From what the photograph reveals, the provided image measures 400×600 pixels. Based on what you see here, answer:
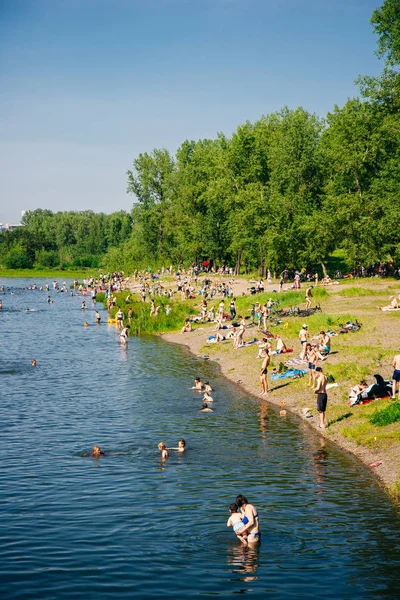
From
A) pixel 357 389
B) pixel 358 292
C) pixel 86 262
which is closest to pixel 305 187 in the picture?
pixel 358 292

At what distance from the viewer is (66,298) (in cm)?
11381

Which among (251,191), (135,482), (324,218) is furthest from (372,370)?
(251,191)

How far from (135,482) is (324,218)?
182ft

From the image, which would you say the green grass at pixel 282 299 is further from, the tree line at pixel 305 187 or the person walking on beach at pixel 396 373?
the person walking on beach at pixel 396 373

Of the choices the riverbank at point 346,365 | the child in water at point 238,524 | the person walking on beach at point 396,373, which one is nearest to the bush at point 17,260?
the riverbank at point 346,365

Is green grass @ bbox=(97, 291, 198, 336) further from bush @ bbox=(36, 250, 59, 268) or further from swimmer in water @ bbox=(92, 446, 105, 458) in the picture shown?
bush @ bbox=(36, 250, 59, 268)

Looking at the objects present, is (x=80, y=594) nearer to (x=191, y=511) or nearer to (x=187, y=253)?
(x=191, y=511)

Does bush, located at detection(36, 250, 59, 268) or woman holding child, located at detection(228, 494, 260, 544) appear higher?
bush, located at detection(36, 250, 59, 268)

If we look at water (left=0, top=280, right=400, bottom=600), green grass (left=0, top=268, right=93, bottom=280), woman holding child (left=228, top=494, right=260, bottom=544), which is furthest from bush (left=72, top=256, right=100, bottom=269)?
woman holding child (left=228, top=494, right=260, bottom=544)

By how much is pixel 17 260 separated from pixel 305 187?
4849 inches

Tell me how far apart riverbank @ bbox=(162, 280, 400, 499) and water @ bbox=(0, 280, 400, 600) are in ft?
2.93

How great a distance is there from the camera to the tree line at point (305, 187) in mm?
68062

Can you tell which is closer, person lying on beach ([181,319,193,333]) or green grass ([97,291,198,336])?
person lying on beach ([181,319,193,333])

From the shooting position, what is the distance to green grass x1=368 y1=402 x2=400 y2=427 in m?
26.9
